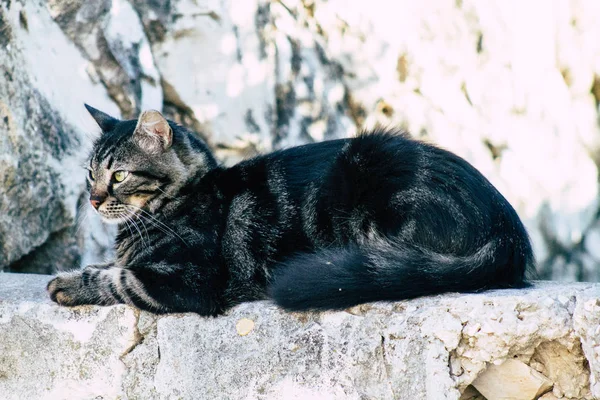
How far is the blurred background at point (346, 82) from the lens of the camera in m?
5.23

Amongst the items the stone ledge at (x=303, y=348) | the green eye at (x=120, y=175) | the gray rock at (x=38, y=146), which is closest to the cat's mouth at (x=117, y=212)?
the green eye at (x=120, y=175)

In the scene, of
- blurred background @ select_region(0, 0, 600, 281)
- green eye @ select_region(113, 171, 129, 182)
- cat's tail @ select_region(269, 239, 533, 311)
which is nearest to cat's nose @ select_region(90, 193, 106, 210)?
green eye @ select_region(113, 171, 129, 182)

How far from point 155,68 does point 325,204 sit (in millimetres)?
2636

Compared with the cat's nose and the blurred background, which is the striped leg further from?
the blurred background

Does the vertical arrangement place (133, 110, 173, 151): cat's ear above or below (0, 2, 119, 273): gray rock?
above

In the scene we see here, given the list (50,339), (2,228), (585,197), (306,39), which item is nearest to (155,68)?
(306,39)

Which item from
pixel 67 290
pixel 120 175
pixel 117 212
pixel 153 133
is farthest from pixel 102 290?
pixel 153 133

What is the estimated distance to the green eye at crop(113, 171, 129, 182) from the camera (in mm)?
3830

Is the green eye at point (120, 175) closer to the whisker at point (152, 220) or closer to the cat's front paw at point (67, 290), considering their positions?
the whisker at point (152, 220)

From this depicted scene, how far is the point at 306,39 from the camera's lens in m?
6.78

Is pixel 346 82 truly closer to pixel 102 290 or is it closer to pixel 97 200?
pixel 97 200

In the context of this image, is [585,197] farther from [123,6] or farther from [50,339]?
[50,339]

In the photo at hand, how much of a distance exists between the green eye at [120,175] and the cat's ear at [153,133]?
0.16 metres

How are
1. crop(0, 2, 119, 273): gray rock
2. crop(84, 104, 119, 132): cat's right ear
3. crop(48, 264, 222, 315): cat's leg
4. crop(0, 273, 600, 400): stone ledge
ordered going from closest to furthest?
crop(0, 273, 600, 400): stone ledge
crop(48, 264, 222, 315): cat's leg
crop(84, 104, 119, 132): cat's right ear
crop(0, 2, 119, 273): gray rock
